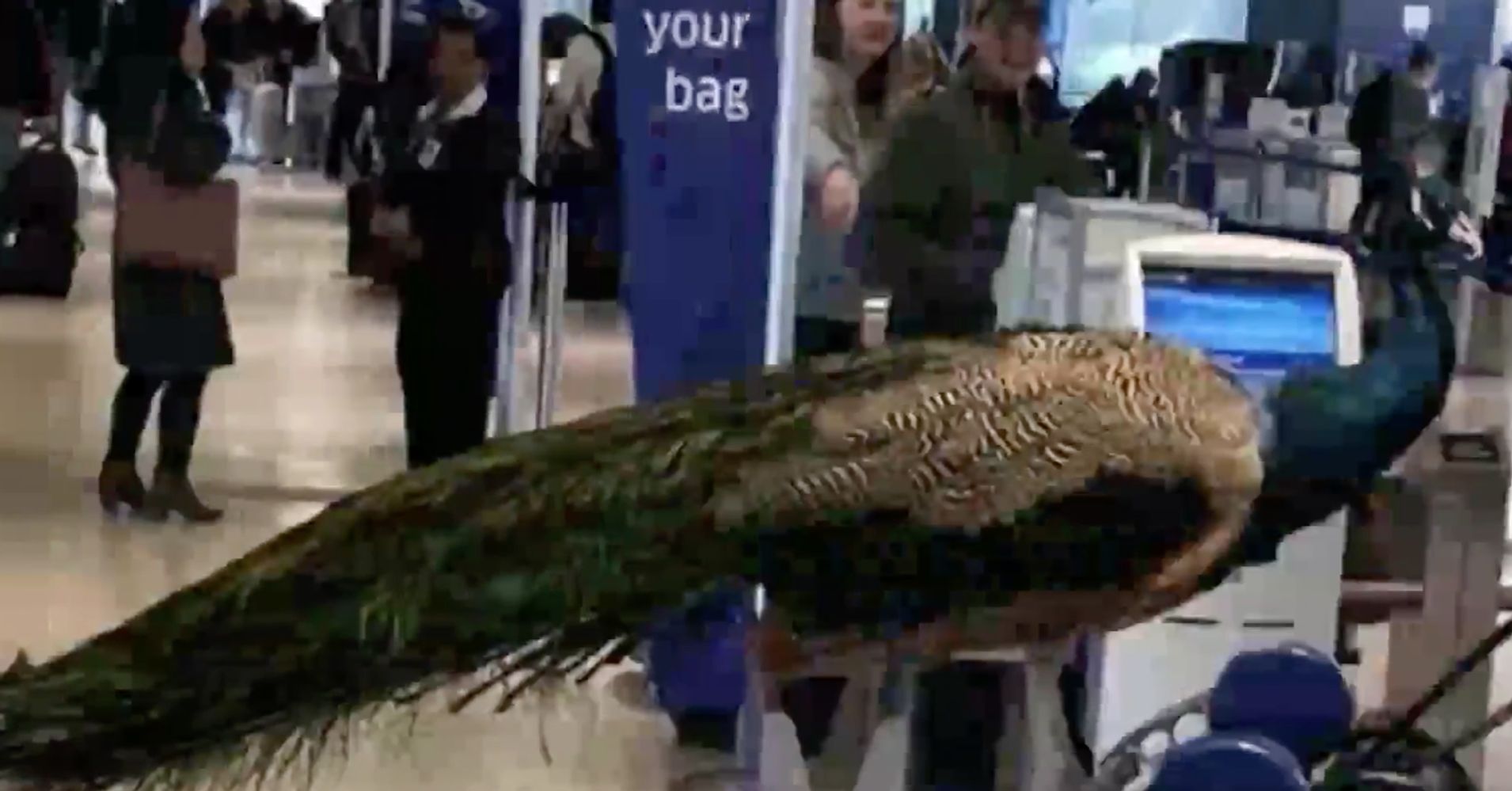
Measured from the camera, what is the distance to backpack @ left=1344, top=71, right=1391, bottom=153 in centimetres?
828

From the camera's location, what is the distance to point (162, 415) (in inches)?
→ 236

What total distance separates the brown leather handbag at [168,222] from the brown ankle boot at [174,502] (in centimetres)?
58

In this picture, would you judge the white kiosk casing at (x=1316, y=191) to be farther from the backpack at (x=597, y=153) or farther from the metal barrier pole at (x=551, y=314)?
the metal barrier pole at (x=551, y=314)

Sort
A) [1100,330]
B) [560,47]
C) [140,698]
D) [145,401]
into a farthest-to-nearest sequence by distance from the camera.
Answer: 1. [560,47]
2. [145,401]
3. [1100,330]
4. [140,698]

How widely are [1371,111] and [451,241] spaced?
424 centimetres

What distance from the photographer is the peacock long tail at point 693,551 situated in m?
2.30

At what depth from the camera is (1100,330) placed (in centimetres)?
253

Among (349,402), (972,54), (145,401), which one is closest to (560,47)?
(349,402)

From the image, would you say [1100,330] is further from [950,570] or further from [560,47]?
[560,47]

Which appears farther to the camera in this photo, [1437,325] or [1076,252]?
[1076,252]

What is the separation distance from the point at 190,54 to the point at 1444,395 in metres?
4.30

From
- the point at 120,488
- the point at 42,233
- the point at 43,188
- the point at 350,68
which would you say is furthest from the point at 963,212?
the point at 350,68

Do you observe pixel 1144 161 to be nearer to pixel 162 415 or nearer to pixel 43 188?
pixel 162 415

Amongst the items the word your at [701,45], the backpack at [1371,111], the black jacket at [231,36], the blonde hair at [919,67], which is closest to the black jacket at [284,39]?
the black jacket at [231,36]
